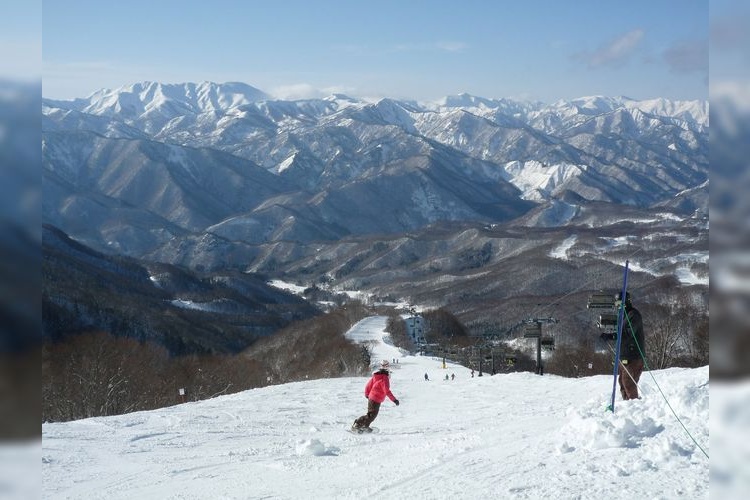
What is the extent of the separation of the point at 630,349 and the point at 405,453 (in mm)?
4277

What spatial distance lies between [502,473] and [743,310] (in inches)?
247

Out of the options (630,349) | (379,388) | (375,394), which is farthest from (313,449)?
(630,349)

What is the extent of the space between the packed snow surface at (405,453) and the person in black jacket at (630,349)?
607 mm

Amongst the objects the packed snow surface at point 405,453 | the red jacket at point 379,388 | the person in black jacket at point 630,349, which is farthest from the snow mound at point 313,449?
the person in black jacket at point 630,349

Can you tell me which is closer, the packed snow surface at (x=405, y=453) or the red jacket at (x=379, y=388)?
the packed snow surface at (x=405, y=453)

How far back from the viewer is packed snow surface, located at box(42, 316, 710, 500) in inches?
335

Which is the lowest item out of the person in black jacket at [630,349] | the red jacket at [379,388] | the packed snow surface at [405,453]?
the packed snow surface at [405,453]

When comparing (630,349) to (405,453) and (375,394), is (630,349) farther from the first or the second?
(375,394)

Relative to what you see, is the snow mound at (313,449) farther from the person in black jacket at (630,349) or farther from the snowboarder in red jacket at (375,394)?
the person in black jacket at (630,349)

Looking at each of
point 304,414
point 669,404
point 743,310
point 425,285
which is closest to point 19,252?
point 743,310

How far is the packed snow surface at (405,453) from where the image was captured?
8.52 m

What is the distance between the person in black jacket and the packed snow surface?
1.99 ft

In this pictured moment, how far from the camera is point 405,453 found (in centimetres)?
1124

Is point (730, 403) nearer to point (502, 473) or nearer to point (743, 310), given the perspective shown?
point (743, 310)
